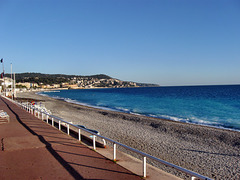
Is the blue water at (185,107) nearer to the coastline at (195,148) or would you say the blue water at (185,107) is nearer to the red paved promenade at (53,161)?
the coastline at (195,148)

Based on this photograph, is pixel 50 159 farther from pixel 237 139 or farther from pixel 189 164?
pixel 237 139

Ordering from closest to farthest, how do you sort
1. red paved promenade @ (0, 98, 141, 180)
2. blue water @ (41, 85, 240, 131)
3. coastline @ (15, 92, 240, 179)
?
1. red paved promenade @ (0, 98, 141, 180)
2. coastline @ (15, 92, 240, 179)
3. blue water @ (41, 85, 240, 131)

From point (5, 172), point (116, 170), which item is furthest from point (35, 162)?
point (116, 170)

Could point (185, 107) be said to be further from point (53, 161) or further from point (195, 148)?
point (53, 161)

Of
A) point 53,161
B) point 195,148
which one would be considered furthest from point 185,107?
point 53,161

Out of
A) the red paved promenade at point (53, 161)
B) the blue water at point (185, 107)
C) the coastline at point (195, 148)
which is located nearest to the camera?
the red paved promenade at point (53, 161)

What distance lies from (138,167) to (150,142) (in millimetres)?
7049

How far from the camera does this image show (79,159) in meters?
5.41

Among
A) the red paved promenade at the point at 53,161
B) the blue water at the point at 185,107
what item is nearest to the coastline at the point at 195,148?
the red paved promenade at the point at 53,161

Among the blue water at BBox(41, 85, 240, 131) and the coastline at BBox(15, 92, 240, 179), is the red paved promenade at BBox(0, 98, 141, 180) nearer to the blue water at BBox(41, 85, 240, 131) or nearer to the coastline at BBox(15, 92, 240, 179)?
the coastline at BBox(15, 92, 240, 179)

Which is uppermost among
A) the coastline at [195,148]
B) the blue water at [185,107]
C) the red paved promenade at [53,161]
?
the red paved promenade at [53,161]

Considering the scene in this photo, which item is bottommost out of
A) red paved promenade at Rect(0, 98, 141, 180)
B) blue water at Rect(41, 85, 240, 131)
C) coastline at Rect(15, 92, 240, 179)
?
blue water at Rect(41, 85, 240, 131)

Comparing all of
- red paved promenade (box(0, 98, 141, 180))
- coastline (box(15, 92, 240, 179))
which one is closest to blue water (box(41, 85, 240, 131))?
coastline (box(15, 92, 240, 179))

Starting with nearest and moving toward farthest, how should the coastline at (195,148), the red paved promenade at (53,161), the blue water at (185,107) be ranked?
the red paved promenade at (53,161) < the coastline at (195,148) < the blue water at (185,107)
